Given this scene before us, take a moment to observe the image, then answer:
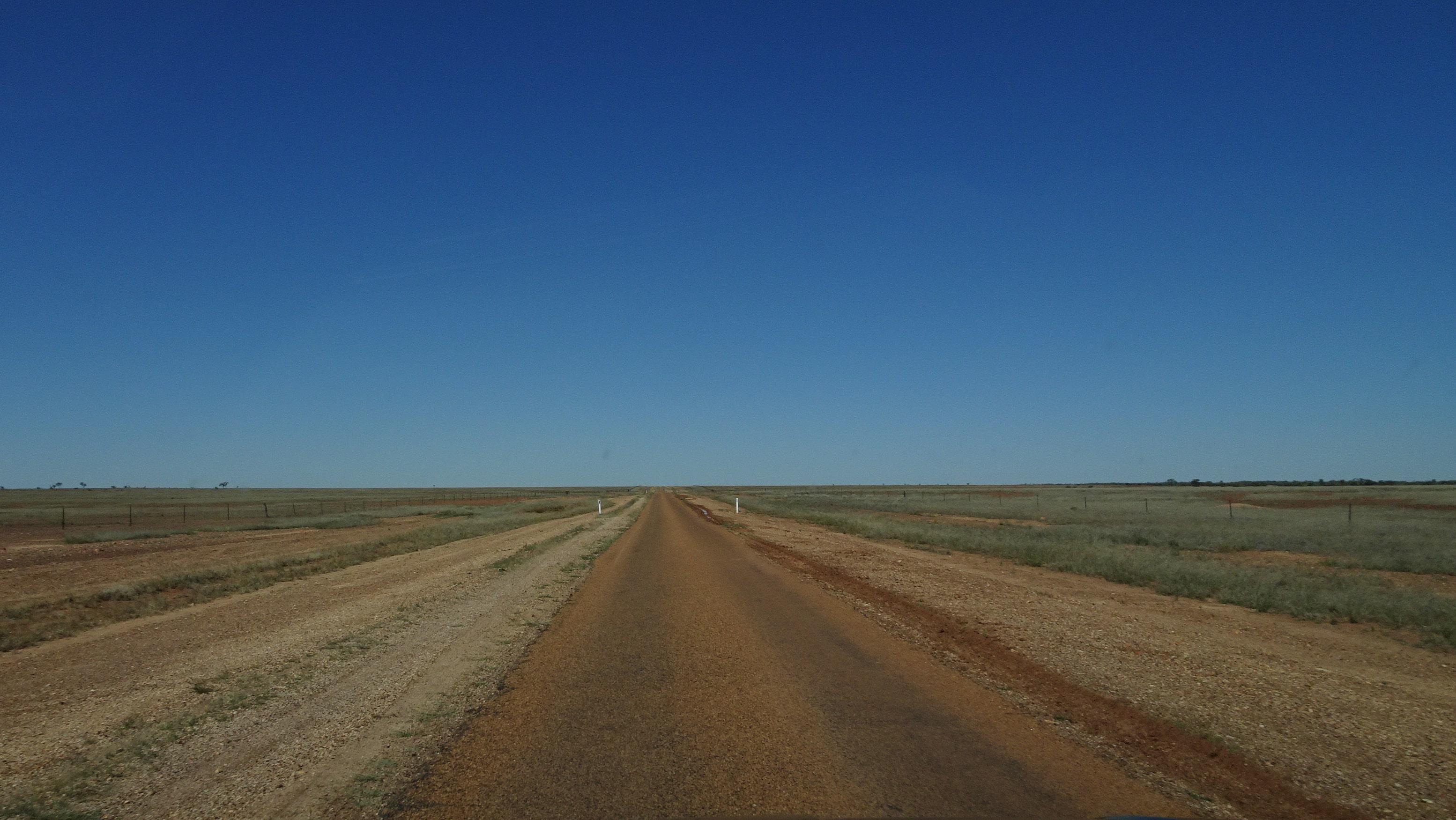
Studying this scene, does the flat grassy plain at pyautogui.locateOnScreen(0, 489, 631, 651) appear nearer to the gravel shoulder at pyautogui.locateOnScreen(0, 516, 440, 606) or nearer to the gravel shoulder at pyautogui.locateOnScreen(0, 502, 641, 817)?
the gravel shoulder at pyautogui.locateOnScreen(0, 516, 440, 606)

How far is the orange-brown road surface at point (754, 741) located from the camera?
5105 millimetres

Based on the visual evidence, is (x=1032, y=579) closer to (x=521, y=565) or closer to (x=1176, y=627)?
(x=1176, y=627)

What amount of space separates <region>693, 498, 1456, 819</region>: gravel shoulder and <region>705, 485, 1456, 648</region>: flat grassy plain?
3.62 ft

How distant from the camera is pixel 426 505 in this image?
91750 millimetres

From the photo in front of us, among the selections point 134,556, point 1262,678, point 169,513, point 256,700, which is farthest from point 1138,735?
point 169,513

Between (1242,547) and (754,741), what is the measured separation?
30.0m

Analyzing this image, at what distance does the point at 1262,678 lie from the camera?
8.70 metres

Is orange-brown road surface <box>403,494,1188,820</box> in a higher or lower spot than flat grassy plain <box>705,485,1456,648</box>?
higher

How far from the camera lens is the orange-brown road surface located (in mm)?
5105

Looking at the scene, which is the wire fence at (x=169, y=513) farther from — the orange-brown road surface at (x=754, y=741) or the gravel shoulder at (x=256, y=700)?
the orange-brown road surface at (x=754, y=741)

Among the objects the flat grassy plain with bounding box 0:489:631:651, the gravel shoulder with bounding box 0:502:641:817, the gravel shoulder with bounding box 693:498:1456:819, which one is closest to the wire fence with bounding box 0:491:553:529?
the flat grassy plain with bounding box 0:489:631:651

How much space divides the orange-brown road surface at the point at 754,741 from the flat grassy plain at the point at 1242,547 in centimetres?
897

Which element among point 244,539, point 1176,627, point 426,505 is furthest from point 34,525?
point 1176,627

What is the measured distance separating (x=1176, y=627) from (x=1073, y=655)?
136 inches
